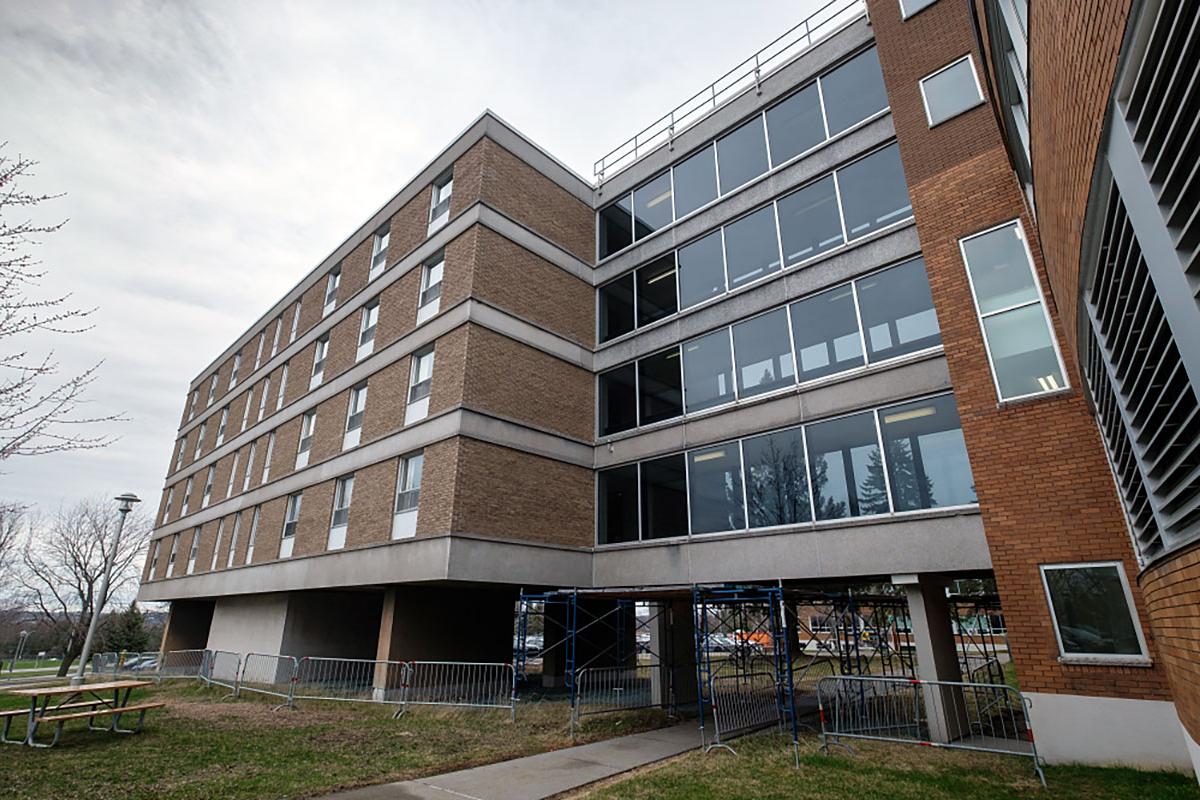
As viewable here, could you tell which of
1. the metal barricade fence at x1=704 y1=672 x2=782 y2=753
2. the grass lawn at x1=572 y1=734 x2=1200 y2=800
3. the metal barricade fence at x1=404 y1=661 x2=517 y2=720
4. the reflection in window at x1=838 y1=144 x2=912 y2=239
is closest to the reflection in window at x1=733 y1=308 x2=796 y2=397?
the reflection in window at x1=838 y1=144 x2=912 y2=239

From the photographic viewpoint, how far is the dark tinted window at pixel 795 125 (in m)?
16.1

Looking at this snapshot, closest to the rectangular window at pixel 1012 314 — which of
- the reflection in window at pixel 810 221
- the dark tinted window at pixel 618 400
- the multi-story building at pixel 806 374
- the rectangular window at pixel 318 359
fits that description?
the multi-story building at pixel 806 374

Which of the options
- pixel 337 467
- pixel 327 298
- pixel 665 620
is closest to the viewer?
pixel 665 620

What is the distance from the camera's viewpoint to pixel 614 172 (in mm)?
21844

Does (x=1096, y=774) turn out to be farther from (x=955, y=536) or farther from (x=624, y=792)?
(x=624, y=792)

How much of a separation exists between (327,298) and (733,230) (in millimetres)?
17255

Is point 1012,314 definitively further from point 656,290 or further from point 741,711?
point 656,290

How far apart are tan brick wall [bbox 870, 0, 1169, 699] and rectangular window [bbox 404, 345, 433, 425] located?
1313cm

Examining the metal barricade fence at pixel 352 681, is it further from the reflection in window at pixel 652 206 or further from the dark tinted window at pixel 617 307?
the reflection in window at pixel 652 206

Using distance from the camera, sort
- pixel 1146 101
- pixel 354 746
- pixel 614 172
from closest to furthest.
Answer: pixel 1146 101 < pixel 354 746 < pixel 614 172

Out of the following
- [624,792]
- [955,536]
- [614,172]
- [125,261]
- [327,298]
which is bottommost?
[624,792]

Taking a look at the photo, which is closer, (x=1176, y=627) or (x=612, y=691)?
(x=1176, y=627)

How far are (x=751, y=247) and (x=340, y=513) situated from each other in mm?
15092

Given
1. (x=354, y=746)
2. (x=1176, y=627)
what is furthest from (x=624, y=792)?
(x=1176, y=627)
